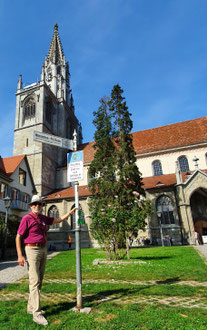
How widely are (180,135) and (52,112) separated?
24409mm

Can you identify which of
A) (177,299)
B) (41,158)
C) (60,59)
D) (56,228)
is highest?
(60,59)

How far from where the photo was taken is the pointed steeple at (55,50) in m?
50.2

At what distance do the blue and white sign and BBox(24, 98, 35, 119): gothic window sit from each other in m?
37.3

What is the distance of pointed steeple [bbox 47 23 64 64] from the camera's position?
5016 centimetres

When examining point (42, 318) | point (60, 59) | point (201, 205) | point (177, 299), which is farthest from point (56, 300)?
point (60, 59)

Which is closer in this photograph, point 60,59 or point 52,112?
point 52,112

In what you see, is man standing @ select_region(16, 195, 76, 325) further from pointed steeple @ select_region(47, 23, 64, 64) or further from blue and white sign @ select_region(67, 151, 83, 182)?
pointed steeple @ select_region(47, 23, 64, 64)

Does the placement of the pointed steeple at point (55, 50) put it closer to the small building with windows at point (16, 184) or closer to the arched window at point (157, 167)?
the small building with windows at point (16, 184)

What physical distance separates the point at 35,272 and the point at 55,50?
185 feet

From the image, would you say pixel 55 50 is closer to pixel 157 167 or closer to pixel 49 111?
pixel 49 111

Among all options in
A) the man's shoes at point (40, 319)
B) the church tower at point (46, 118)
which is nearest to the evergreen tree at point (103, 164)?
the man's shoes at point (40, 319)

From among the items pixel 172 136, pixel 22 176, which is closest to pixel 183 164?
pixel 172 136

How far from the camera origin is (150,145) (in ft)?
109

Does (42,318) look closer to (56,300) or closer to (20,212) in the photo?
(56,300)
